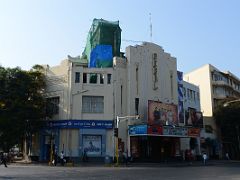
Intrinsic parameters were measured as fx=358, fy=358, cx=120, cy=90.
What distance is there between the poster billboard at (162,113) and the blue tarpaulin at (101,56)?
8345mm

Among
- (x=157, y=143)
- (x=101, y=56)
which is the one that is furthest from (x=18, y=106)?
(x=157, y=143)

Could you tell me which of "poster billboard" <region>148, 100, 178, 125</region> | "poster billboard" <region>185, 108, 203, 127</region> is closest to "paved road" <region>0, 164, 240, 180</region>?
"poster billboard" <region>148, 100, 178, 125</region>

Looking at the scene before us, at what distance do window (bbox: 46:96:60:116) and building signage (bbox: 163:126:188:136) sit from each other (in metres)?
14.5


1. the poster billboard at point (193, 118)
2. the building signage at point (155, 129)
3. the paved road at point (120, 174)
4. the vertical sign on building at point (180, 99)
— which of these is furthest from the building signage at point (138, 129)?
the paved road at point (120, 174)

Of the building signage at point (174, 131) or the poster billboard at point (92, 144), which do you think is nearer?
the poster billboard at point (92, 144)

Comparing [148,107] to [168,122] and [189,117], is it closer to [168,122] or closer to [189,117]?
[168,122]

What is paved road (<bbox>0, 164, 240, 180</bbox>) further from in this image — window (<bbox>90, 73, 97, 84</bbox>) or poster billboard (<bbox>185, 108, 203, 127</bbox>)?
poster billboard (<bbox>185, 108, 203, 127</bbox>)

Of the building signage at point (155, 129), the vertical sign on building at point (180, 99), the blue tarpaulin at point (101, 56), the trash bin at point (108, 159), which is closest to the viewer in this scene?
the trash bin at point (108, 159)

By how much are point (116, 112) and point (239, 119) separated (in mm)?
28164

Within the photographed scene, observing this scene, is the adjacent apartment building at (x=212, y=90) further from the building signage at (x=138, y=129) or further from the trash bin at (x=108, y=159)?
the trash bin at (x=108, y=159)

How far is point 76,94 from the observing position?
46.1 metres

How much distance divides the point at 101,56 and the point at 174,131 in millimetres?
14428

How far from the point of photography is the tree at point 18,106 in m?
43.0

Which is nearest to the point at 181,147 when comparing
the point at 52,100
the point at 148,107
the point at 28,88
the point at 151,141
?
the point at 151,141
